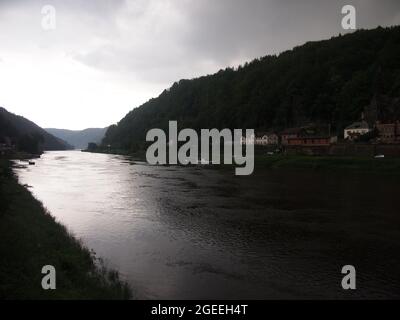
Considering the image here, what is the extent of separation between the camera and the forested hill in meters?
110

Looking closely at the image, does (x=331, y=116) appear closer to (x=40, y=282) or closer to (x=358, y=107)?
(x=358, y=107)

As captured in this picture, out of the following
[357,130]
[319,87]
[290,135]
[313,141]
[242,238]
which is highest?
[319,87]

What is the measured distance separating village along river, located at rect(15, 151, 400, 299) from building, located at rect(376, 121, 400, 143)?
36696 mm

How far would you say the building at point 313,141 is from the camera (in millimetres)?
82500

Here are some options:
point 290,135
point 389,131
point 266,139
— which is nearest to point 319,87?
point 266,139

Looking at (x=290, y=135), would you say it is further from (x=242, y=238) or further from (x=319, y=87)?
(x=242, y=238)

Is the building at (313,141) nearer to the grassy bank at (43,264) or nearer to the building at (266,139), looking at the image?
the building at (266,139)

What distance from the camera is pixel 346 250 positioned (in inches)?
788

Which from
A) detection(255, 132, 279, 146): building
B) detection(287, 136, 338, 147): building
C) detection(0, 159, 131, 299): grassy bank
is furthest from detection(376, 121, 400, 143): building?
detection(0, 159, 131, 299): grassy bank

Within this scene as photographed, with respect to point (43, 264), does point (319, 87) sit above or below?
above

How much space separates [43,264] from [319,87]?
12907cm

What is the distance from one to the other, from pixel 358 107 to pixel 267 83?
177 ft

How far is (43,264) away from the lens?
14.6 metres

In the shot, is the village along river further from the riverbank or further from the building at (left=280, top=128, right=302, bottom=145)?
the building at (left=280, top=128, right=302, bottom=145)
